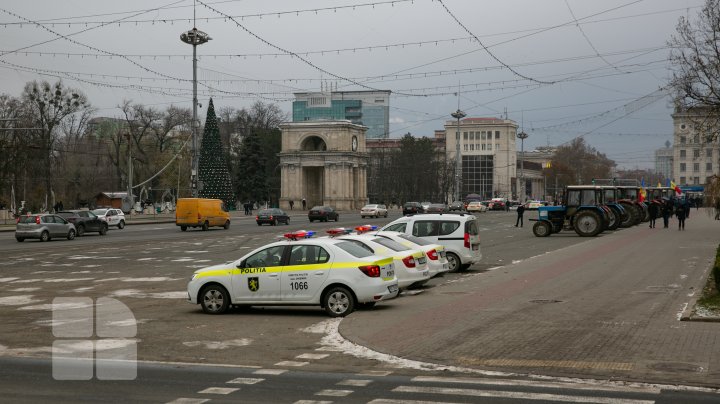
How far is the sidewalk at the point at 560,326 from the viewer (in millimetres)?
11125

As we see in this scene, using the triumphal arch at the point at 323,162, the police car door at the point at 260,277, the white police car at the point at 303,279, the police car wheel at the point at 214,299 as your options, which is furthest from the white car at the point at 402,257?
the triumphal arch at the point at 323,162

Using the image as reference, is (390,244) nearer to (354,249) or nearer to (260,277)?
(354,249)

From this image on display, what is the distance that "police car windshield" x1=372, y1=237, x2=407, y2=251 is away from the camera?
64.6 ft

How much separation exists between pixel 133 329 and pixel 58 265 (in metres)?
15.4

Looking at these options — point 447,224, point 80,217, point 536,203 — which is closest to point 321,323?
point 447,224

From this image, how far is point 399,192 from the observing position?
14238cm

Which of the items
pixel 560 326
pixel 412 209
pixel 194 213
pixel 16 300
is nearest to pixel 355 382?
pixel 560 326

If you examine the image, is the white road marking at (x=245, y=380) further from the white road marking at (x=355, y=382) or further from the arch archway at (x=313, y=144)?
the arch archway at (x=313, y=144)

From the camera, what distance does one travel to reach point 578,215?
45.4m

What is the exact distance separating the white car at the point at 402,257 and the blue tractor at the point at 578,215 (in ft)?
86.9

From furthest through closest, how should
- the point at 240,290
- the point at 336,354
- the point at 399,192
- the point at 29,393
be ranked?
the point at 399,192 → the point at 240,290 → the point at 336,354 → the point at 29,393

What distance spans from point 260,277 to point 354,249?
190 centimetres

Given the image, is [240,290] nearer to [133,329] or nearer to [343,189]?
[133,329]

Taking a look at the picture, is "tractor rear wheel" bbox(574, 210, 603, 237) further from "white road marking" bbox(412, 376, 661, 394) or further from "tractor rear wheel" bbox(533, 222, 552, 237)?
"white road marking" bbox(412, 376, 661, 394)
